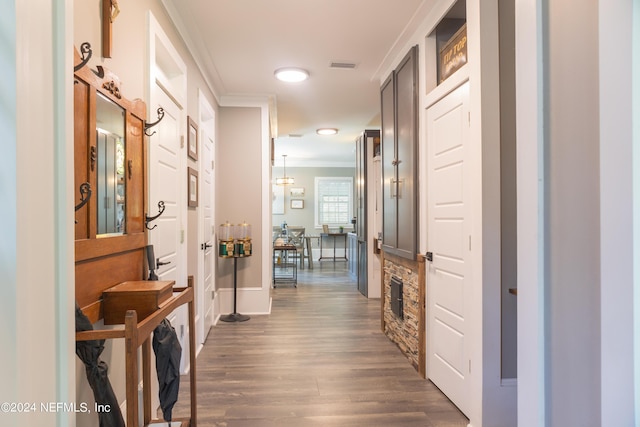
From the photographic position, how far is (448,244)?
7.74ft

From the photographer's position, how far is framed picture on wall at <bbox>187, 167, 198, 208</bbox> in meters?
2.94

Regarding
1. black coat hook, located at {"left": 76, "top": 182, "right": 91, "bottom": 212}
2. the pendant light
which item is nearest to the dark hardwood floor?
black coat hook, located at {"left": 76, "top": 182, "right": 91, "bottom": 212}

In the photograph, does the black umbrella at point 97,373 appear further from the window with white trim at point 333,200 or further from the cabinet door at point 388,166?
the window with white trim at point 333,200

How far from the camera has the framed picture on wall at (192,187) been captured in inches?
116

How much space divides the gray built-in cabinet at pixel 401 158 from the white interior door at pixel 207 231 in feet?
6.03

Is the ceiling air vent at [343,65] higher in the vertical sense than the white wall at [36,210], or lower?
higher

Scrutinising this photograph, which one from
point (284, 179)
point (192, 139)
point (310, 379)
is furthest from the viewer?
point (284, 179)

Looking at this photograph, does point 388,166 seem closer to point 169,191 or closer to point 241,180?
point 241,180

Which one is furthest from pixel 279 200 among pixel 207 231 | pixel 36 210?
pixel 36 210

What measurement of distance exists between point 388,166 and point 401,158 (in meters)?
0.40

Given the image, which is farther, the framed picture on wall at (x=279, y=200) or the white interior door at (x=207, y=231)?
the framed picture on wall at (x=279, y=200)

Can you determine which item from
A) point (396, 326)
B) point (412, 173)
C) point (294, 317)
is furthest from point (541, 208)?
point (294, 317)

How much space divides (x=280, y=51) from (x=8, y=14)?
2630 mm

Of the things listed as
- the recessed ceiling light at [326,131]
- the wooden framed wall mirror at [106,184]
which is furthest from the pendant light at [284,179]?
the wooden framed wall mirror at [106,184]
